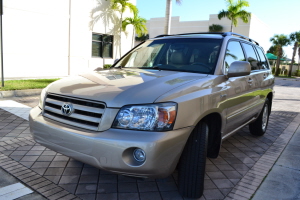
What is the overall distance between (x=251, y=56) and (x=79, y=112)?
3.10 m

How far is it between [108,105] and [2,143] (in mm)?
2700

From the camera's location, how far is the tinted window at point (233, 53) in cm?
340

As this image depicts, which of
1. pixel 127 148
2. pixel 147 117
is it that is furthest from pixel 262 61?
pixel 127 148

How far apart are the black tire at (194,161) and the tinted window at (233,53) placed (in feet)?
3.86

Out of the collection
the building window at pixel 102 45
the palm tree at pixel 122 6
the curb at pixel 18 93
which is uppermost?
the palm tree at pixel 122 6

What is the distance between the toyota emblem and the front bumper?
177 millimetres

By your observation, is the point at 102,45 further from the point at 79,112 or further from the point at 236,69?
the point at 79,112

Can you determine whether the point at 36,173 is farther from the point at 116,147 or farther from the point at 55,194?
the point at 116,147

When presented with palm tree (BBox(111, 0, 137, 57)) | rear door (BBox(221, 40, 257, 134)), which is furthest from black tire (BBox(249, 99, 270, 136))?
palm tree (BBox(111, 0, 137, 57))

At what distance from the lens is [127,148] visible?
84.8 inches

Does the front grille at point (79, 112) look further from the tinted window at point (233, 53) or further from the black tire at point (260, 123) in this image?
the black tire at point (260, 123)

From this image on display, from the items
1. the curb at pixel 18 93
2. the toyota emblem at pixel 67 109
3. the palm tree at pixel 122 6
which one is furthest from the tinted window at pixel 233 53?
the palm tree at pixel 122 6

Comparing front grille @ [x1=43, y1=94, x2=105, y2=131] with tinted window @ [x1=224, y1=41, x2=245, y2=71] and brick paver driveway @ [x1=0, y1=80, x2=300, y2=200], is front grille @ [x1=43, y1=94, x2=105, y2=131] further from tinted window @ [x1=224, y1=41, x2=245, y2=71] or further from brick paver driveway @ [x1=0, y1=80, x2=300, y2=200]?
tinted window @ [x1=224, y1=41, x2=245, y2=71]

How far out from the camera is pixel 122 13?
15867 millimetres
